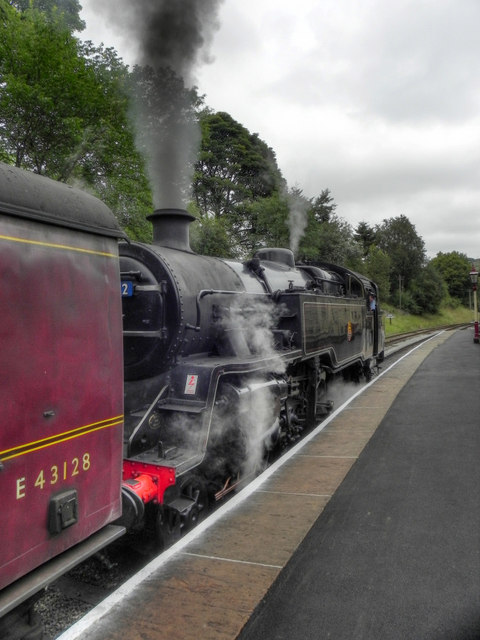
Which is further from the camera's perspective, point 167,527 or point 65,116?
point 65,116

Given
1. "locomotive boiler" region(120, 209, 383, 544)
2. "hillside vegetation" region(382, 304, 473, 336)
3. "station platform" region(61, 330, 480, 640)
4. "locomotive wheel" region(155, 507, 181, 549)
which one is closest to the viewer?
"station platform" region(61, 330, 480, 640)

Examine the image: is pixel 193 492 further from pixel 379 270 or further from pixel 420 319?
pixel 420 319

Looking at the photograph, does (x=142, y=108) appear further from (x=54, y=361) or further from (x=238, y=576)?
(x=238, y=576)

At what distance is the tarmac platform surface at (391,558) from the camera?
2953 millimetres

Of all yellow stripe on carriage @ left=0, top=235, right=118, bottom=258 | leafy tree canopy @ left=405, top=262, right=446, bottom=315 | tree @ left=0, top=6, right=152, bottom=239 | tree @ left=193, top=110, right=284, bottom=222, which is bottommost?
yellow stripe on carriage @ left=0, top=235, right=118, bottom=258

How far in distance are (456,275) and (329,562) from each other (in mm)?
76625

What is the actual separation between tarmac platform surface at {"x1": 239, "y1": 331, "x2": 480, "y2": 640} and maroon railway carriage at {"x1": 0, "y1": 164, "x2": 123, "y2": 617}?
4.13 ft

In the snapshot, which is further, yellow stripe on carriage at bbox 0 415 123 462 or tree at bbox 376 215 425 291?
tree at bbox 376 215 425 291

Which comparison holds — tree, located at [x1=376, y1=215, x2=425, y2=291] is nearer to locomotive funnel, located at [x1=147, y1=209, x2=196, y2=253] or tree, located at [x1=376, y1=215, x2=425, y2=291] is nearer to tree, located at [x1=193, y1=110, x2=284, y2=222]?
tree, located at [x1=193, y1=110, x2=284, y2=222]

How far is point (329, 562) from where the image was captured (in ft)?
11.9

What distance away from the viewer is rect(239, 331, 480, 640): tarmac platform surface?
9.69ft

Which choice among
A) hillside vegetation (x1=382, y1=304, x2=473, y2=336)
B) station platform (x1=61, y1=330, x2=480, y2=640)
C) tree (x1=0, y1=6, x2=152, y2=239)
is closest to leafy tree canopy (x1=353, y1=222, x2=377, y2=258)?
hillside vegetation (x1=382, y1=304, x2=473, y2=336)

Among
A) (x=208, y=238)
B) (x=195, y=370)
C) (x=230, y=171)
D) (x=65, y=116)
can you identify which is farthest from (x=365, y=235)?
(x=195, y=370)

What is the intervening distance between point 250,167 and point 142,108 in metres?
31.0
